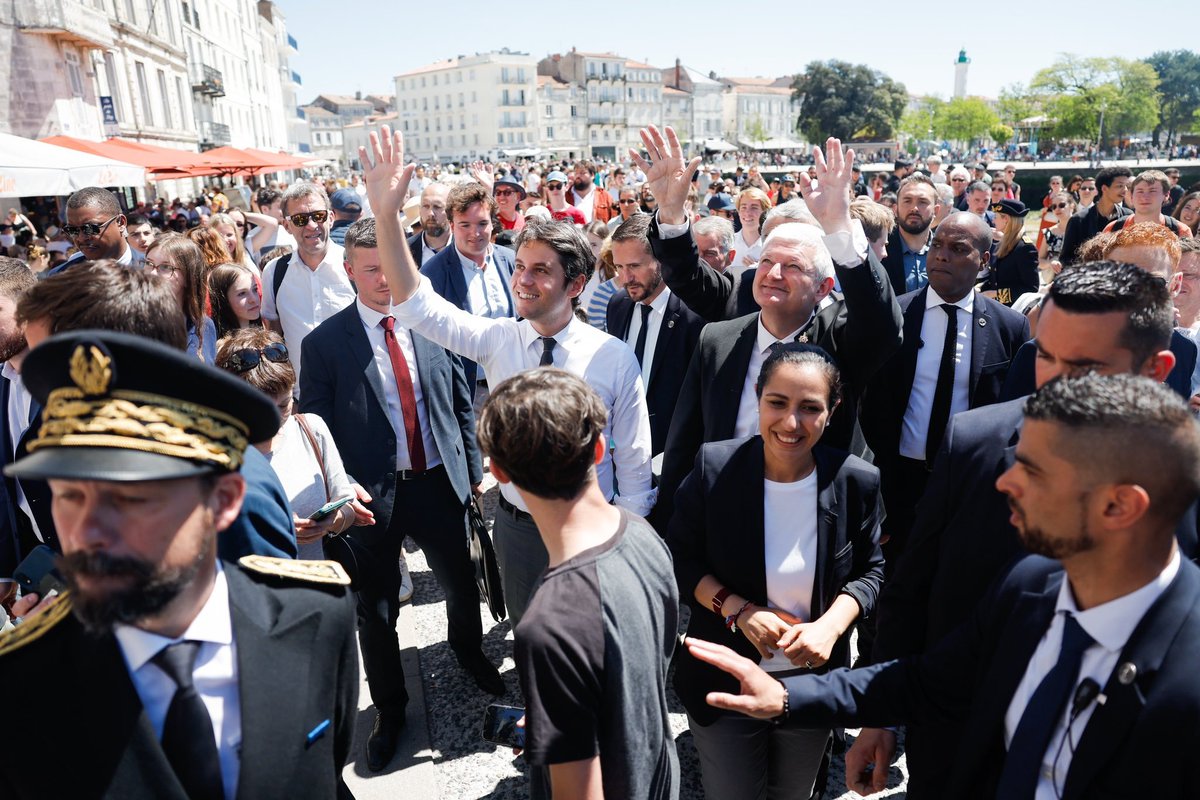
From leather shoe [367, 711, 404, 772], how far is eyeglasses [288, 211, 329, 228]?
3.42m

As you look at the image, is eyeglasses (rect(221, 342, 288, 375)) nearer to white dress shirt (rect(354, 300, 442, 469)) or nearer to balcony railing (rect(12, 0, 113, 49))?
white dress shirt (rect(354, 300, 442, 469))

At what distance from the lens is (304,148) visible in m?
81.9

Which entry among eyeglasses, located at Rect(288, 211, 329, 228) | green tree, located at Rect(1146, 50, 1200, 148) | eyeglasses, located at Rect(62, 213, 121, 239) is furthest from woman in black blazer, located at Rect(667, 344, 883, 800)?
green tree, located at Rect(1146, 50, 1200, 148)

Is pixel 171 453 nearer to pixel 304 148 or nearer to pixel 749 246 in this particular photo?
pixel 749 246

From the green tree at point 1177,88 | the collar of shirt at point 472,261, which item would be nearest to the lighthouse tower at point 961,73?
the green tree at point 1177,88

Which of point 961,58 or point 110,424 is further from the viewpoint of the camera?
point 961,58

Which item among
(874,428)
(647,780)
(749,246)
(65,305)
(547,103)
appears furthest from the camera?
(547,103)

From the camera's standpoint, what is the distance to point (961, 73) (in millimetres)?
107188

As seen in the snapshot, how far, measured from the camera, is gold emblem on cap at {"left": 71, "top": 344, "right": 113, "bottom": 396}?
125 centimetres

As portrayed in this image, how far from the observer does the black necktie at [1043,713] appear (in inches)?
58.9

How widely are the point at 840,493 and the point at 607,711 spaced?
1.21 meters

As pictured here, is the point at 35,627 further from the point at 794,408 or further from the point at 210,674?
the point at 794,408

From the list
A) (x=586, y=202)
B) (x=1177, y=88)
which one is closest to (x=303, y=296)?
(x=586, y=202)

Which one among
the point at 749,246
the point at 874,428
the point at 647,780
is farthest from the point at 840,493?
the point at 749,246
